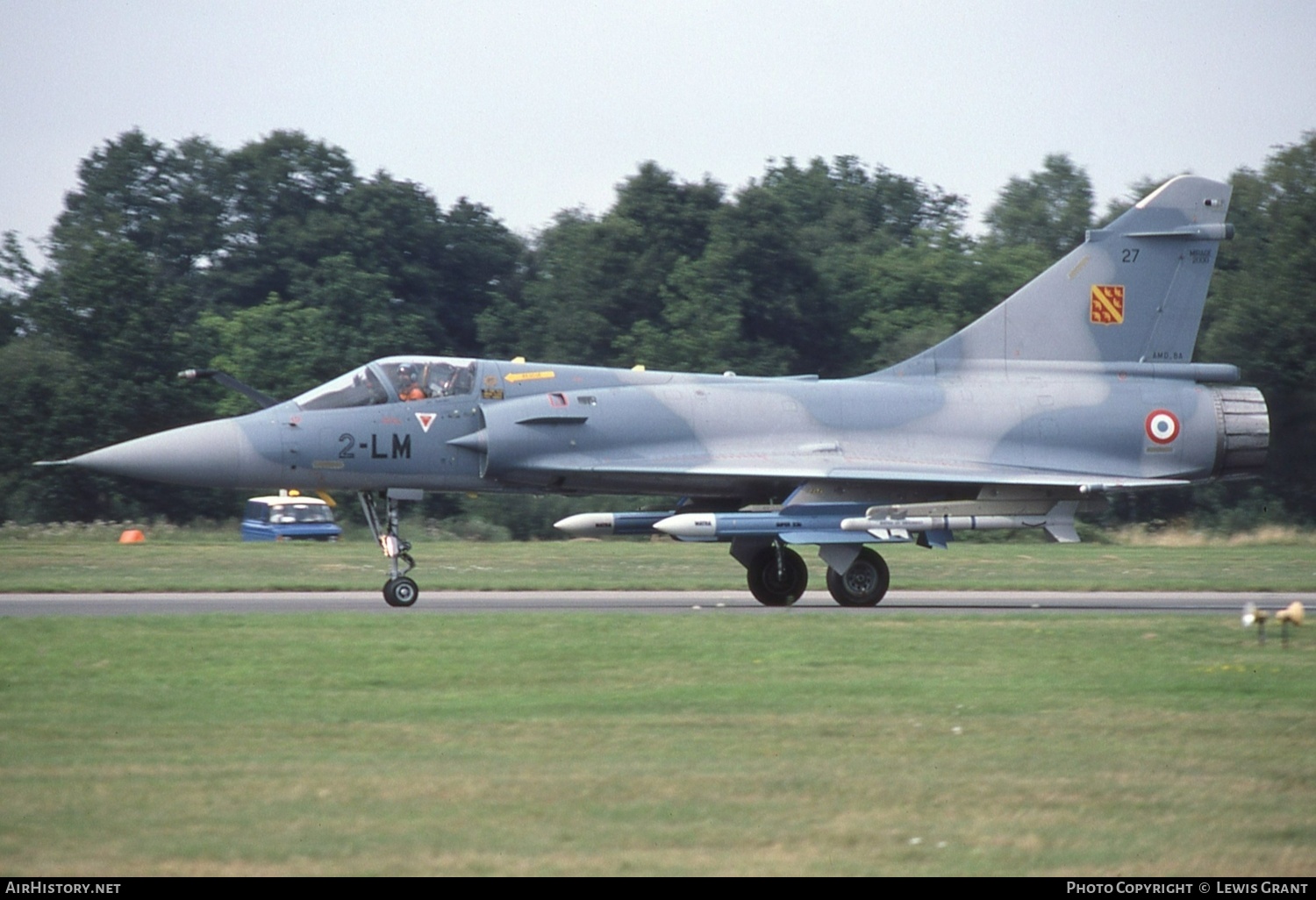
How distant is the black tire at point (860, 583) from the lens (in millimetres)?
17266

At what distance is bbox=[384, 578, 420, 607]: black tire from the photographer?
54.0 ft

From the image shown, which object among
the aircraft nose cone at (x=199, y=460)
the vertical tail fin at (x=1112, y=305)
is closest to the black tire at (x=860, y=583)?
the vertical tail fin at (x=1112, y=305)

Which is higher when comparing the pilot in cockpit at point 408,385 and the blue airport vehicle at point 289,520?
the pilot in cockpit at point 408,385

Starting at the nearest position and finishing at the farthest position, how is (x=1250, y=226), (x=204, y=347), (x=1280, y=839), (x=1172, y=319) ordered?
(x=1280, y=839)
(x=1172, y=319)
(x=204, y=347)
(x=1250, y=226)

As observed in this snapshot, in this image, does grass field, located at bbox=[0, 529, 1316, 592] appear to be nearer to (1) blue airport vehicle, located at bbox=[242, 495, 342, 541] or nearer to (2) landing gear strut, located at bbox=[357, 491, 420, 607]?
(2) landing gear strut, located at bbox=[357, 491, 420, 607]

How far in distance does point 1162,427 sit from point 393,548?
9.20 m

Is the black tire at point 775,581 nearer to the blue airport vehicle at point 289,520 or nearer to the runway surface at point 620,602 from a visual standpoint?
the runway surface at point 620,602

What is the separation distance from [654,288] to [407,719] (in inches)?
1534

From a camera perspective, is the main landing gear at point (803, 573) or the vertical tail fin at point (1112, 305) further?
the vertical tail fin at point (1112, 305)

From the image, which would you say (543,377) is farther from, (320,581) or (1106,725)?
(1106,725)

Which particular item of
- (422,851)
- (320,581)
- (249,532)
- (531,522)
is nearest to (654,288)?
(531,522)

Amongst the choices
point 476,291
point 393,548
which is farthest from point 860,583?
point 476,291

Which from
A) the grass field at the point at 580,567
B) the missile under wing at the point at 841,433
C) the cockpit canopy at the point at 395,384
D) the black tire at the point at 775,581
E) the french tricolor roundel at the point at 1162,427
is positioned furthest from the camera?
the grass field at the point at 580,567
